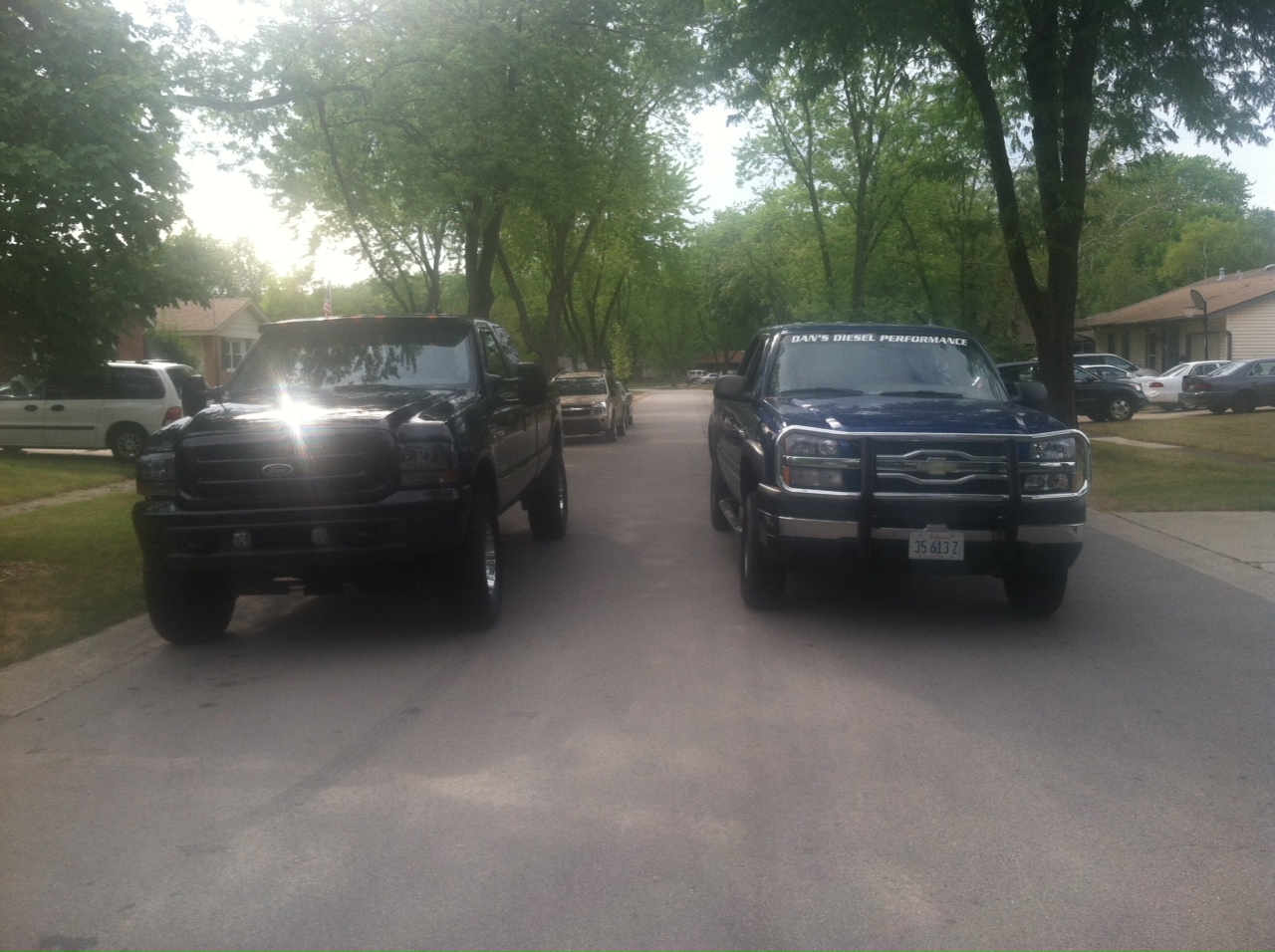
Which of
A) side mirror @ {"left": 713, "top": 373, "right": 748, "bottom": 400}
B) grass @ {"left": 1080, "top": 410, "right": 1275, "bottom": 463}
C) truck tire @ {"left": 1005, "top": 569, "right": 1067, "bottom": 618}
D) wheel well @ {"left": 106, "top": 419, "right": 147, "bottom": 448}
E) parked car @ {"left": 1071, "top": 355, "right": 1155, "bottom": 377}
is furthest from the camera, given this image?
parked car @ {"left": 1071, "top": 355, "right": 1155, "bottom": 377}

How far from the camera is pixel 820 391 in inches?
355

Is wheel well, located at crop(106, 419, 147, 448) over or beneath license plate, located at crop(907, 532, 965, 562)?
over

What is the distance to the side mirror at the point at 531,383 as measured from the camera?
9.24 metres

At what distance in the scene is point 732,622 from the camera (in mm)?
7980

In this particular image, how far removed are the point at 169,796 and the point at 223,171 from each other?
14026 millimetres

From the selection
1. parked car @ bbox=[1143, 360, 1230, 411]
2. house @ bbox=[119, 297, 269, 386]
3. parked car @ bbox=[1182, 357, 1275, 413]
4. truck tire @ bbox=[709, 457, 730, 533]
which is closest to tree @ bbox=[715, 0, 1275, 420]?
truck tire @ bbox=[709, 457, 730, 533]

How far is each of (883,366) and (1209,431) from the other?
1792 cm

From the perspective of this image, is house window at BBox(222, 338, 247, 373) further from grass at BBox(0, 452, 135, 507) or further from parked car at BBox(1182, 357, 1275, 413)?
parked car at BBox(1182, 357, 1275, 413)

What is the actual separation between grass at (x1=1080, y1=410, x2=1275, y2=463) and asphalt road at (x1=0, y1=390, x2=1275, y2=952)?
13440 millimetres

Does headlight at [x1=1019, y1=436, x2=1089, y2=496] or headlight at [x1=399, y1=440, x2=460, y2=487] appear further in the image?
headlight at [x1=1019, y1=436, x2=1089, y2=496]

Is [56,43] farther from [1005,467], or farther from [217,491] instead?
[1005,467]

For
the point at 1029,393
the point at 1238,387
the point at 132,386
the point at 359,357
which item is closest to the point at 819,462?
the point at 1029,393

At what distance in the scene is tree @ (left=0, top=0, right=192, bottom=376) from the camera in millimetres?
8945

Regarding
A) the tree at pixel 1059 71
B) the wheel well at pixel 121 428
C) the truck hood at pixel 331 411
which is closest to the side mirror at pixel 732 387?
the truck hood at pixel 331 411
